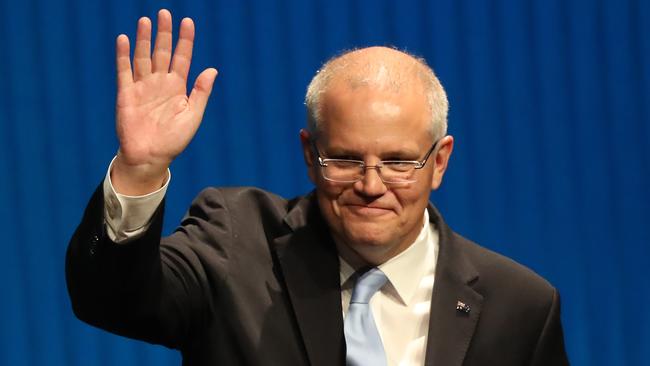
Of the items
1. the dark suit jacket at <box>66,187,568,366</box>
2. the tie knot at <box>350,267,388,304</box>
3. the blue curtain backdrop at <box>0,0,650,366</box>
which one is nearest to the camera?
the dark suit jacket at <box>66,187,568,366</box>

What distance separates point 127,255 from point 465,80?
5.93 ft

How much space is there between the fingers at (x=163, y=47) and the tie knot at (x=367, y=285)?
0.57 metres

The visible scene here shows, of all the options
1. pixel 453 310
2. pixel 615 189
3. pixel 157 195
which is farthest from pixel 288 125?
pixel 157 195

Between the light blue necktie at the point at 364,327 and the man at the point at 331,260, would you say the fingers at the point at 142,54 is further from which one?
the light blue necktie at the point at 364,327

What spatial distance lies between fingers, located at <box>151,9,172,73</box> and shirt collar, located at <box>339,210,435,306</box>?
1.86 ft

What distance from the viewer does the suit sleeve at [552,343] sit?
2352mm

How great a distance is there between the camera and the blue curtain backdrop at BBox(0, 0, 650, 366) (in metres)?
3.41

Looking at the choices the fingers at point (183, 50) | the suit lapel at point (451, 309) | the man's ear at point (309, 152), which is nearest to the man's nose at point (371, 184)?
the man's ear at point (309, 152)

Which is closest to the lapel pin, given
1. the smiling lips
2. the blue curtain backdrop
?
the smiling lips

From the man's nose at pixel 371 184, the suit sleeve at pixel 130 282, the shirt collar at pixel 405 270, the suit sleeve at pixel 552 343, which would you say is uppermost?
the man's nose at pixel 371 184

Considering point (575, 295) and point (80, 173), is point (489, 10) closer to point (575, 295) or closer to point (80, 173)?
point (575, 295)

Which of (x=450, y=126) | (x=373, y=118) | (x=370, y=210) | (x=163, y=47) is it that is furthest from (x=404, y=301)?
(x=450, y=126)

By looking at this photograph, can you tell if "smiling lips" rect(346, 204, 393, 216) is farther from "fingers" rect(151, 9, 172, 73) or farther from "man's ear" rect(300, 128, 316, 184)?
"fingers" rect(151, 9, 172, 73)

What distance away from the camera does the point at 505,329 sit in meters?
2.34
